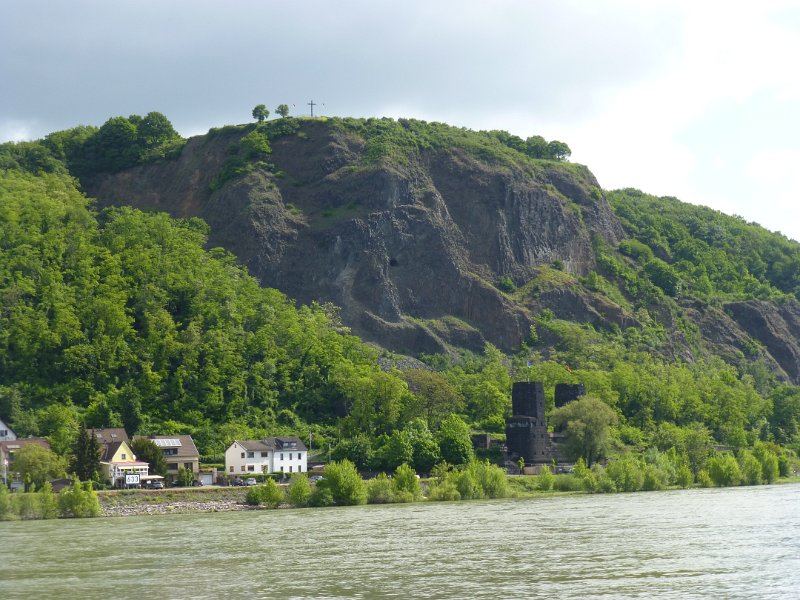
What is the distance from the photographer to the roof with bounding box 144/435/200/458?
110 metres

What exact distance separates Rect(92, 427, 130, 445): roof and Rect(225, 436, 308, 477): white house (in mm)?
9924

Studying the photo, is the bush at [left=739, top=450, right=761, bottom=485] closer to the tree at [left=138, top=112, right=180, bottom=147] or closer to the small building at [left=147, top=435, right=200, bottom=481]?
the small building at [left=147, top=435, right=200, bottom=481]

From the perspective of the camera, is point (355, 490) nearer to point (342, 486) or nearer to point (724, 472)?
point (342, 486)

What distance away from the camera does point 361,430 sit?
407 ft

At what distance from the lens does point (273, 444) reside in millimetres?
116250

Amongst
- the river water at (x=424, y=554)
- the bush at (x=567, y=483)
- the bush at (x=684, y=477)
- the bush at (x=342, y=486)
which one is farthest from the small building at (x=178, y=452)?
the bush at (x=684, y=477)

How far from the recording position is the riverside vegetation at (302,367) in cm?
11531

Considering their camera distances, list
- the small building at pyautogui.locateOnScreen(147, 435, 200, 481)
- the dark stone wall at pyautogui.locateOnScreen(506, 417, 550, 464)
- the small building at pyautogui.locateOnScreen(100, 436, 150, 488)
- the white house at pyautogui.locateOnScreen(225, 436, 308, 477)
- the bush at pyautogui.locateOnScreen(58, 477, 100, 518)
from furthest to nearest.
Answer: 1. the dark stone wall at pyautogui.locateOnScreen(506, 417, 550, 464)
2. the white house at pyautogui.locateOnScreen(225, 436, 308, 477)
3. the small building at pyautogui.locateOnScreen(147, 435, 200, 481)
4. the small building at pyautogui.locateOnScreen(100, 436, 150, 488)
5. the bush at pyautogui.locateOnScreen(58, 477, 100, 518)

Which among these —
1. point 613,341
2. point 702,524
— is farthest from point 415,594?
point 613,341

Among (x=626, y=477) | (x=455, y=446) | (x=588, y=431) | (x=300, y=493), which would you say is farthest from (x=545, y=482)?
(x=300, y=493)

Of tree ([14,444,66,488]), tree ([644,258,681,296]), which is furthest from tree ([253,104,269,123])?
tree ([14,444,66,488])

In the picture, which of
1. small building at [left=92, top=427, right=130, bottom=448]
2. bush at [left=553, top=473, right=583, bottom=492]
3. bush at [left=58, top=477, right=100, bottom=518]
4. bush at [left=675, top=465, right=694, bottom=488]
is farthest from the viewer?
bush at [left=675, top=465, right=694, bottom=488]

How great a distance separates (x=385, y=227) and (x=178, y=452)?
65104 mm

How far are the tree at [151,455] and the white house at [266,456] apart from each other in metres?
7.53
